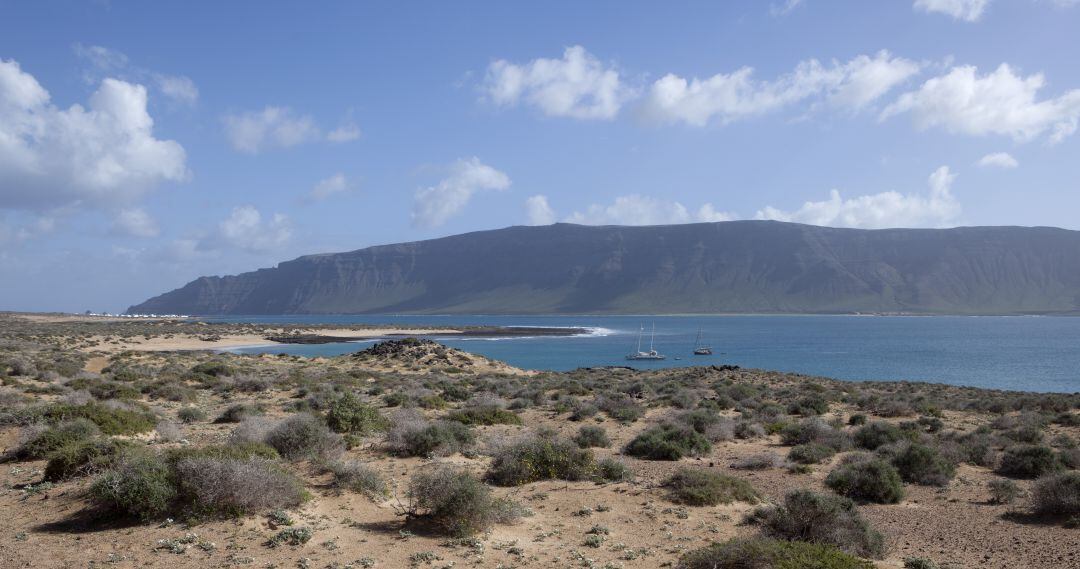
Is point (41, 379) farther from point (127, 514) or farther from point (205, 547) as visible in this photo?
point (205, 547)

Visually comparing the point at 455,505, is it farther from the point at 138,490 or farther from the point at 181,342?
the point at 181,342

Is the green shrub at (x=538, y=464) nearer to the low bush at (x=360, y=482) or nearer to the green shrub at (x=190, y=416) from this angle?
the low bush at (x=360, y=482)

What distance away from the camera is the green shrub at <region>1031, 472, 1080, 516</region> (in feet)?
35.0

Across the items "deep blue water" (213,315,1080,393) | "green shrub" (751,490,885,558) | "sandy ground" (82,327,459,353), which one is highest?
"green shrub" (751,490,885,558)

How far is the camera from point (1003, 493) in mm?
11891

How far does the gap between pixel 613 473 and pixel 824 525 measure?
4585 mm

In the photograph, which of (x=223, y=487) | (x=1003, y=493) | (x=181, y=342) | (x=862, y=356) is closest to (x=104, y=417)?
(x=223, y=487)

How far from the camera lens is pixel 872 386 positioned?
37.6 meters

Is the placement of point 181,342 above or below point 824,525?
below

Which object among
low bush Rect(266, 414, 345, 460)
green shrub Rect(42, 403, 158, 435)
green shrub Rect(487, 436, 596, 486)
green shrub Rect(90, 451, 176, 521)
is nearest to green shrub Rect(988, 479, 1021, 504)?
green shrub Rect(487, 436, 596, 486)

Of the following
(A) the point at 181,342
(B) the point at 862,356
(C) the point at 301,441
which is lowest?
(B) the point at 862,356

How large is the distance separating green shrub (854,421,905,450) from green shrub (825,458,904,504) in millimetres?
4485

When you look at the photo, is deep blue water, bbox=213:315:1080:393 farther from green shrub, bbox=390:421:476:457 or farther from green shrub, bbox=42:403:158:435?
green shrub, bbox=42:403:158:435

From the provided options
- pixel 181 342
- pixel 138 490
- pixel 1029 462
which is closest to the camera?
pixel 138 490
